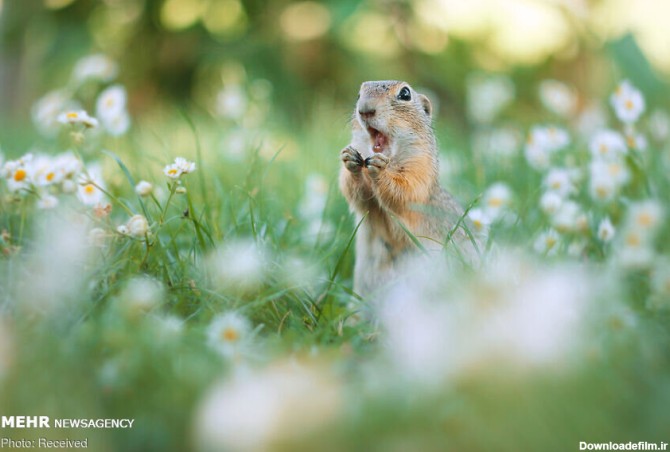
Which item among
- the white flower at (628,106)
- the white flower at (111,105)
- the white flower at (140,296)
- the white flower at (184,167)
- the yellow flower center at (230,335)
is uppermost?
the white flower at (111,105)

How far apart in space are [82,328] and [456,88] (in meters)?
Answer: 5.54

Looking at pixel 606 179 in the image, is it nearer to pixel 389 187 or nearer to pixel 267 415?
pixel 389 187

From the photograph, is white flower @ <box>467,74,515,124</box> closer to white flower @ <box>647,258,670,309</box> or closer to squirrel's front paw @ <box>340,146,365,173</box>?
squirrel's front paw @ <box>340,146,365,173</box>

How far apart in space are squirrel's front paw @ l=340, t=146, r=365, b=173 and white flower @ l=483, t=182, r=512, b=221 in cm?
67

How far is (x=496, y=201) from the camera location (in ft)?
9.09

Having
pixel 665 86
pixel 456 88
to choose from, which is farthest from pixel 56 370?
pixel 456 88

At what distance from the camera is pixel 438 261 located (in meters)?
1.92

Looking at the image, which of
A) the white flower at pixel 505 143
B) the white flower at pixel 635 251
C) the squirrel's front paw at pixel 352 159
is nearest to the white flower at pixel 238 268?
the squirrel's front paw at pixel 352 159

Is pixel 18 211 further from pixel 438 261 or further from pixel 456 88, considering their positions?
pixel 456 88

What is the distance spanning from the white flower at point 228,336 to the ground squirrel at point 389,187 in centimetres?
72

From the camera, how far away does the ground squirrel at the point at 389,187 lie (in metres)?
2.25

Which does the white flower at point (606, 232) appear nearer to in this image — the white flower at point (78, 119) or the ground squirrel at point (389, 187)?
the ground squirrel at point (389, 187)

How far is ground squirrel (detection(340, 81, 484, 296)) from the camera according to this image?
2.25 m

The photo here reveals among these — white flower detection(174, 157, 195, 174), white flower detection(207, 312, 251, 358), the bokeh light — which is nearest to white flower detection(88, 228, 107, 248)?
white flower detection(174, 157, 195, 174)
